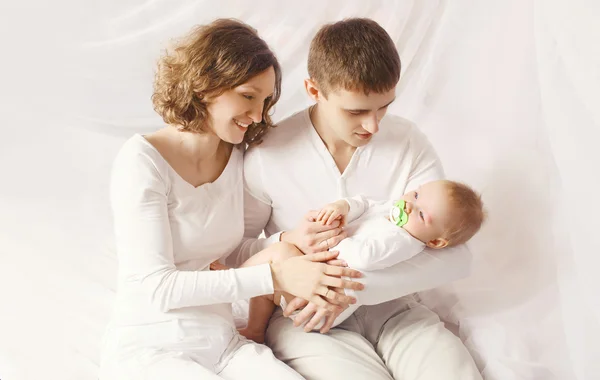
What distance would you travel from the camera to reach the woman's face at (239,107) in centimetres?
181

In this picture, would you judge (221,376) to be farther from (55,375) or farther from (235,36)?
(235,36)

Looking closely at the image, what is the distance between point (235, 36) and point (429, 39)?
104 centimetres

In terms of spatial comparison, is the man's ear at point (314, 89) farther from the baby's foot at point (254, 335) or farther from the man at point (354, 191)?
the baby's foot at point (254, 335)

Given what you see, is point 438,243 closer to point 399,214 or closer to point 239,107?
point 399,214

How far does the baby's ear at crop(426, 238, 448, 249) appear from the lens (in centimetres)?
185

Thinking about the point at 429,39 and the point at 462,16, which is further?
the point at 429,39

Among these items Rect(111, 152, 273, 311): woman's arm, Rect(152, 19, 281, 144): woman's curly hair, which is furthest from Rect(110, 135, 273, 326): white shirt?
Rect(152, 19, 281, 144): woman's curly hair

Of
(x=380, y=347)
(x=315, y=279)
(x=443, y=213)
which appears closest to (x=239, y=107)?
(x=315, y=279)

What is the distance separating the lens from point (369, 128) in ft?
6.05

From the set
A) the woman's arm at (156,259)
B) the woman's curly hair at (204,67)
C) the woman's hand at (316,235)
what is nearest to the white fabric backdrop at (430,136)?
the woman's arm at (156,259)

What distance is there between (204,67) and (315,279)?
0.58 m

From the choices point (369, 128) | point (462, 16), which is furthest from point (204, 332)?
point (462, 16)

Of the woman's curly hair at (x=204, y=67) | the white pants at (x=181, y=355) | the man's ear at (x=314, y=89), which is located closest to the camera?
the white pants at (x=181, y=355)

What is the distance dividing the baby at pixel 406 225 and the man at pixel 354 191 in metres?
0.04
